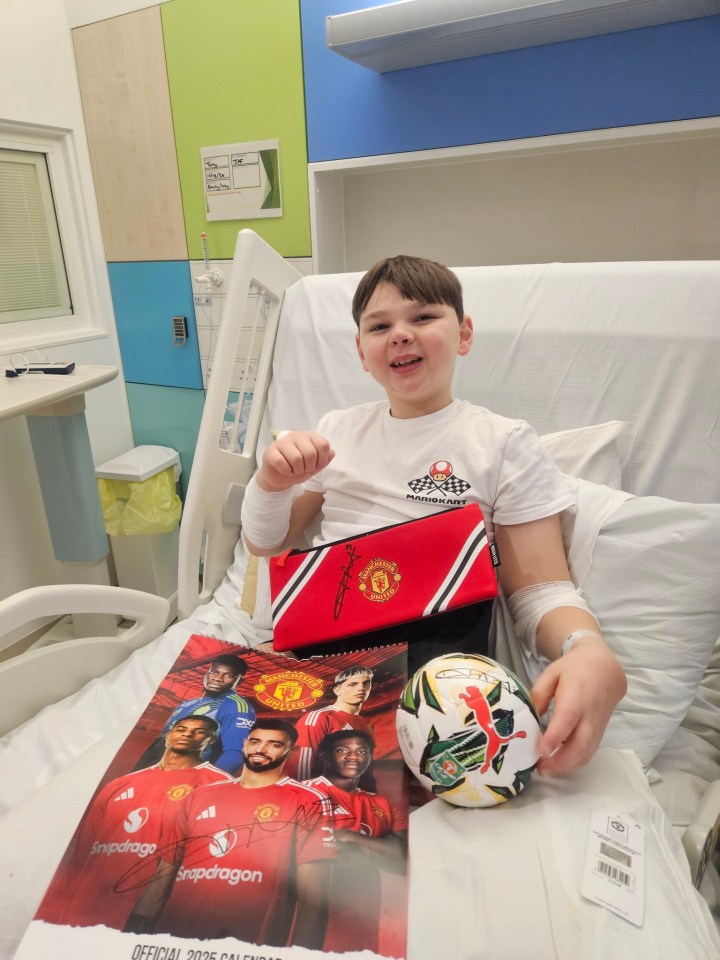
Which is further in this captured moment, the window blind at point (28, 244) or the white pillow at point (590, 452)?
the window blind at point (28, 244)

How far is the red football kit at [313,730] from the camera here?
0.66 metres

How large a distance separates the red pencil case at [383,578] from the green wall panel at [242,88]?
1.40 meters

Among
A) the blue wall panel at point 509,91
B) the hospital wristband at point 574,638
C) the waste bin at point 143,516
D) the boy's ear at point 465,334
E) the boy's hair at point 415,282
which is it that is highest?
the blue wall panel at point 509,91

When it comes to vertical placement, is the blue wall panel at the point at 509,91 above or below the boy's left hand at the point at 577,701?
above

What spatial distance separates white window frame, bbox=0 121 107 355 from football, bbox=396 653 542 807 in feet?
6.54

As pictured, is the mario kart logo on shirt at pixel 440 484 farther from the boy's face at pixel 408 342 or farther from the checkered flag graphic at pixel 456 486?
the boy's face at pixel 408 342

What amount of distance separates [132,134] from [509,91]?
1389 millimetres

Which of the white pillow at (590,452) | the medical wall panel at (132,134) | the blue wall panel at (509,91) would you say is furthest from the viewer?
the medical wall panel at (132,134)

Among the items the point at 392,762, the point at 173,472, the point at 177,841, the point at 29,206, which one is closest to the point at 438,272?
the point at 392,762

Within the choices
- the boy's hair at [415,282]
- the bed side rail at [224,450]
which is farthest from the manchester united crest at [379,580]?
the bed side rail at [224,450]

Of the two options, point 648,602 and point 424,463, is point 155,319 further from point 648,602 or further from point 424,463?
point 648,602

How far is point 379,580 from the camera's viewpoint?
91cm

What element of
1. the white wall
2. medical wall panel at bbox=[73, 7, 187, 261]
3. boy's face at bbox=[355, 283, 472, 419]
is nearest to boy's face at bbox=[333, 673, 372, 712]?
boy's face at bbox=[355, 283, 472, 419]

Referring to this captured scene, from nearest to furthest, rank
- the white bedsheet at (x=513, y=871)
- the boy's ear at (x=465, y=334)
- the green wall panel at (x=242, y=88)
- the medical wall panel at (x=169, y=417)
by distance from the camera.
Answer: the white bedsheet at (x=513, y=871) < the boy's ear at (x=465, y=334) < the green wall panel at (x=242, y=88) < the medical wall panel at (x=169, y=417)
